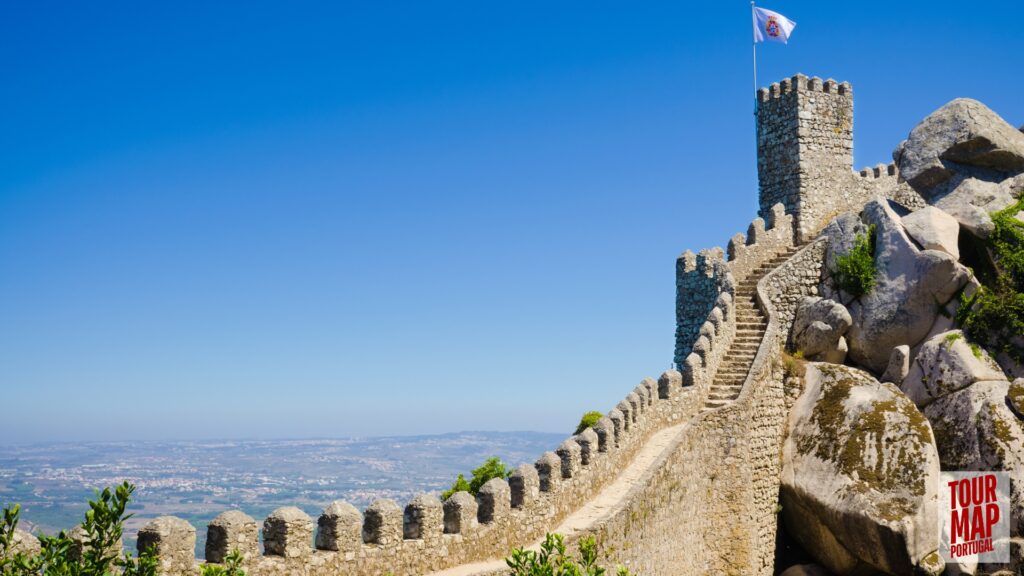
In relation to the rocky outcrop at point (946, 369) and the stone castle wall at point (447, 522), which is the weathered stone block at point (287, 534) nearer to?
the stone castle wall at point (447, 522)

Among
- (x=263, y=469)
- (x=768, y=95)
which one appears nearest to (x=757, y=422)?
(x=768, y=95)

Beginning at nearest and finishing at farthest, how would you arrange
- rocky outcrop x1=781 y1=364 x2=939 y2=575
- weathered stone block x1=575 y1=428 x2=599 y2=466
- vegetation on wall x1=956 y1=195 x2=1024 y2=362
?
weathered stone block x1=575 y1=428 x2=599 y2=466, rocky outcrop x1=781 y1=364 x2=939 y2=575, vegetation on wall x1=956 y1=195 x2=1024 y2=362

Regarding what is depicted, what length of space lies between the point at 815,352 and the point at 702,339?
3.69 m

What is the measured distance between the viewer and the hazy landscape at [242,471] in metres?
41.2

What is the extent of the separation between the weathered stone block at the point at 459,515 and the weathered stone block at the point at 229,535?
141 inches

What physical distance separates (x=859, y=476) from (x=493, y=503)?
371 inches

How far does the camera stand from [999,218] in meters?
24.1

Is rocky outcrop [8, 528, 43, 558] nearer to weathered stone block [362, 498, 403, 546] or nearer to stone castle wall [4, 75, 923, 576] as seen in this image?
stone castle wall [4, 75, 923, 576]

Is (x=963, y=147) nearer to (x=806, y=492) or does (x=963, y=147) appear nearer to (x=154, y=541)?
(x=806, y=492)

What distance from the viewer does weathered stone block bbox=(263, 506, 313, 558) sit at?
10.8m

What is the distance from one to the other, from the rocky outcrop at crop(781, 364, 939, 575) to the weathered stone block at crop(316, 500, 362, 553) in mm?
11737

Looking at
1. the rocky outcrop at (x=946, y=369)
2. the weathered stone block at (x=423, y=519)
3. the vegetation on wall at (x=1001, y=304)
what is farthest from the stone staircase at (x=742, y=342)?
the weathered stone block at (x=423, y=519)

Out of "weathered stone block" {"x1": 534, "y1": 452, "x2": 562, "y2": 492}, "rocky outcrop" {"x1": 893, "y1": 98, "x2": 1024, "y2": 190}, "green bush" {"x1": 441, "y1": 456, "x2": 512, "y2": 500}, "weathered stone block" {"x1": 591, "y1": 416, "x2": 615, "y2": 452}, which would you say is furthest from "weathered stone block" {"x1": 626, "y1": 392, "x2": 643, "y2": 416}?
"rocky outcrop" {"x1": 893, "y1": 98, "x2": 1024, "y2": 190}

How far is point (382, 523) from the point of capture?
39.7 feet
